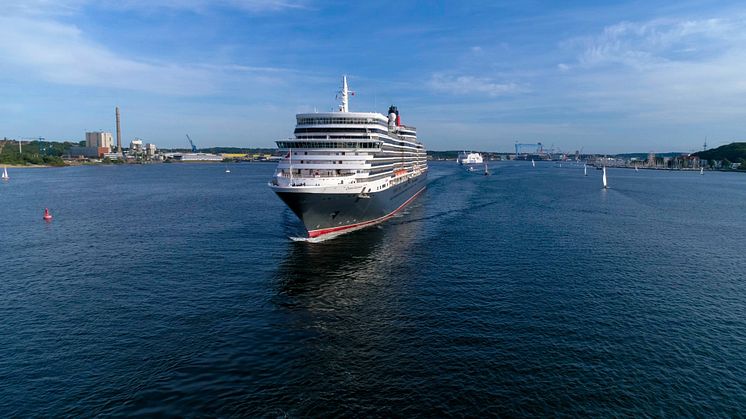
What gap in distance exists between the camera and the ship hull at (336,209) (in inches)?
2143

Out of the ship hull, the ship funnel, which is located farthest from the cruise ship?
the ship funnel

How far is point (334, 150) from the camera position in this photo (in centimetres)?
6216

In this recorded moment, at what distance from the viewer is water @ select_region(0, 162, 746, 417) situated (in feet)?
75.7

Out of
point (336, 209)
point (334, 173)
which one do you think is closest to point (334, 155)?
point (334, 173)

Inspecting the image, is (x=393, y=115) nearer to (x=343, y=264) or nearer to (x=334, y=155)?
(x=334, y=155)

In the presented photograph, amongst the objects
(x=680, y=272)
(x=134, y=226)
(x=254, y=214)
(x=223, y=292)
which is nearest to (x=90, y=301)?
(x=223, y=292)

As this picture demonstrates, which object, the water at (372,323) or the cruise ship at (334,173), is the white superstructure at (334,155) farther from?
the water at (372,323)

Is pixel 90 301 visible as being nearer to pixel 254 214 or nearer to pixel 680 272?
pixel 254 214

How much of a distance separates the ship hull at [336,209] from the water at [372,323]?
125 inches

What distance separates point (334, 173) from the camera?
60594mm

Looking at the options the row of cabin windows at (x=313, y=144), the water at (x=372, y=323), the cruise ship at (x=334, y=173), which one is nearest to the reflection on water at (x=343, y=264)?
the water at (x=372, y=323)

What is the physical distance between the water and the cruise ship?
413 centimetres

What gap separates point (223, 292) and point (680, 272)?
153 ft

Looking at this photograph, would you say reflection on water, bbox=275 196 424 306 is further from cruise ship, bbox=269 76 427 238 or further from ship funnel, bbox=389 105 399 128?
ship funnel, bbox=389 105 399 128
